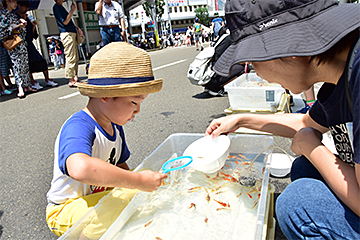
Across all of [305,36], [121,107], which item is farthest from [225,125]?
[305,36]

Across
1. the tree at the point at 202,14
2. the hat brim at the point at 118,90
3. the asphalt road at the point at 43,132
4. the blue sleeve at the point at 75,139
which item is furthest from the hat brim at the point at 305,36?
the tree at the point at 202,14

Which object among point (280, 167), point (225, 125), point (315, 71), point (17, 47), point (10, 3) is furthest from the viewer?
point (17, 47)

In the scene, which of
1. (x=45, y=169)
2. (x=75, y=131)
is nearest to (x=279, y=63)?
(x=75, y=131)

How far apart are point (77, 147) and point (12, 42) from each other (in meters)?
4.86

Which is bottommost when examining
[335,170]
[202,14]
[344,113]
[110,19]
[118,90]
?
[335,170]

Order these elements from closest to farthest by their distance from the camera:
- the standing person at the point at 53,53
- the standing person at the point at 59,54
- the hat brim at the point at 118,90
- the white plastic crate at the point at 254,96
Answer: the hat brim at the point at 118,90 < the white plastic crate at the point at 254,96 < the standing person at the point at 59,54 < the standing person at the point at 53,53

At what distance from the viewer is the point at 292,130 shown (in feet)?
5.44

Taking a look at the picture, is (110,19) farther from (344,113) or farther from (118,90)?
(344,113)

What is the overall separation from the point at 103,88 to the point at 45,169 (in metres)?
1.46

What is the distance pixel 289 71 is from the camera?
3.40 feet

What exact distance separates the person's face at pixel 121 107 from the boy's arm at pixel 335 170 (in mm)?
892

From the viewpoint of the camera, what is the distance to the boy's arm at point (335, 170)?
1007 mm

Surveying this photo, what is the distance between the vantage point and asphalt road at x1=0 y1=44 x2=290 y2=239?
1847 millimetres

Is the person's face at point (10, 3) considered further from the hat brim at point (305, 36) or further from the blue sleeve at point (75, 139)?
the hat brim at point (305, 36)
